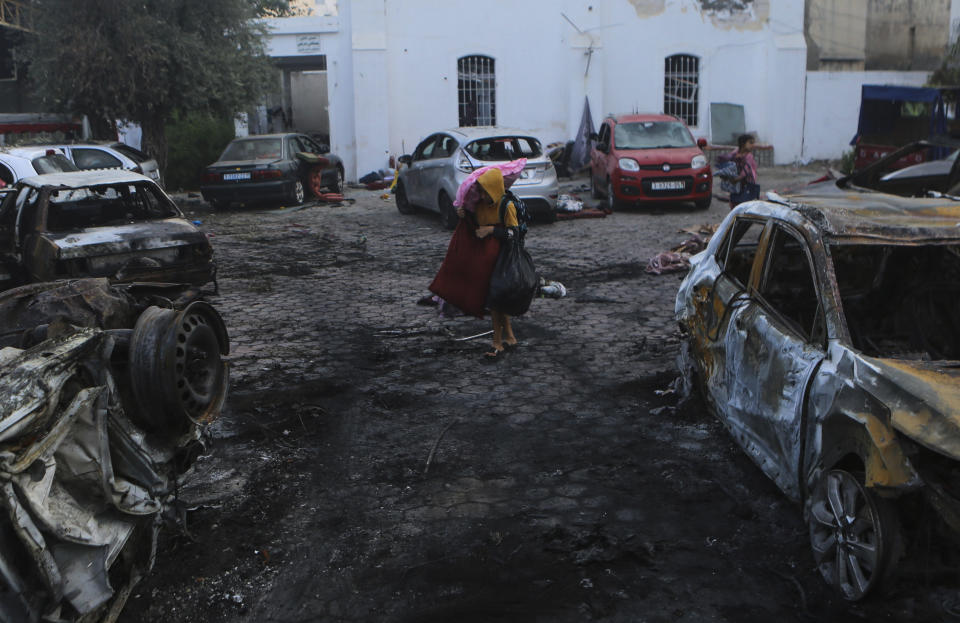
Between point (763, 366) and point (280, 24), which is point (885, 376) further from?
point (280, 24)

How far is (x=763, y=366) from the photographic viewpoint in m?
4.43

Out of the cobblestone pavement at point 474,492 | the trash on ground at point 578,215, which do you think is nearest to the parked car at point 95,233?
the cobblestone pavement at point 474,492

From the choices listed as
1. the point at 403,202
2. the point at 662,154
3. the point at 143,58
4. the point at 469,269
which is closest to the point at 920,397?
the point at 469,269

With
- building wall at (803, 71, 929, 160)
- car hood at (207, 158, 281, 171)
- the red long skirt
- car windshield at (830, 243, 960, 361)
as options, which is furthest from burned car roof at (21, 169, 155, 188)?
building wall at (803, 71, 929, 160)

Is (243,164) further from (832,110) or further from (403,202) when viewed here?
(832,110)

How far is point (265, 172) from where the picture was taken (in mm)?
18391

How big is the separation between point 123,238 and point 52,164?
6598 millimetres

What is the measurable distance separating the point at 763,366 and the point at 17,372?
3.45m

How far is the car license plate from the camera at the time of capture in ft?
52.1

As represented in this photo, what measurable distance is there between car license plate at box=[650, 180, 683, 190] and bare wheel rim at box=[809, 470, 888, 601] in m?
12.6

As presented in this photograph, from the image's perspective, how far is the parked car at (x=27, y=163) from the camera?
12.8 metres

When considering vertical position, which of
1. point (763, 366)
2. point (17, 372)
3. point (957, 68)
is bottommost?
point (763, 366)

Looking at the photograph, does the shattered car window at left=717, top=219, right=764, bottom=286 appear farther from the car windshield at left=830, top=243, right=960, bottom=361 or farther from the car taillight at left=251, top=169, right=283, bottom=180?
the car taillight at left=251, top=169, right=283, bottom=180

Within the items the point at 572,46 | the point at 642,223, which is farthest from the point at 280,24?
the point at 642,223
